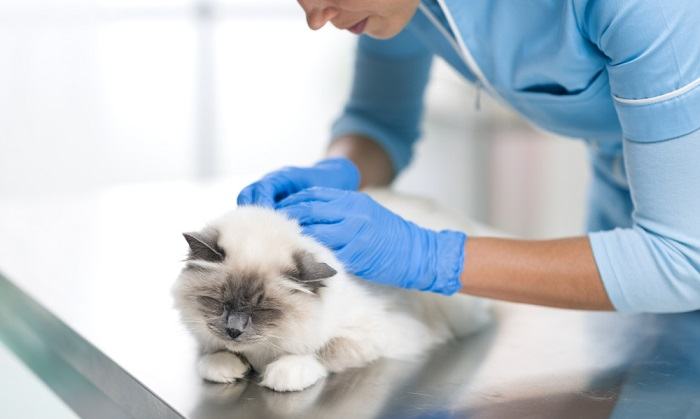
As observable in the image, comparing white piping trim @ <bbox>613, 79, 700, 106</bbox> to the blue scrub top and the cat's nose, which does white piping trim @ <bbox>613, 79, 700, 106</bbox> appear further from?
the cat's nose

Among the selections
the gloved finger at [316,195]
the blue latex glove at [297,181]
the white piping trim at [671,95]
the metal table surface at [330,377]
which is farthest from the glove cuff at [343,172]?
the white piping trim at [671,95]

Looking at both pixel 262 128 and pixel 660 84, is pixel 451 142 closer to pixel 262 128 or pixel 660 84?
pixel 262 128

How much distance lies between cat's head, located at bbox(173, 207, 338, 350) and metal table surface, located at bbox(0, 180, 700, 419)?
0.10 m

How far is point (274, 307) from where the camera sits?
129 cm

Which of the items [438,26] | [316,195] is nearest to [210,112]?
[438,26]

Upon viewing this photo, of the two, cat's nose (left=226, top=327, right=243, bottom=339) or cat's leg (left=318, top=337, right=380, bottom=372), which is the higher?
cat's nose (left=226, top=327, right=243, bottom=339)

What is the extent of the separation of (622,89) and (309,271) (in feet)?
1.72

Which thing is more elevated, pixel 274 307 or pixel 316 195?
pixel 316 195

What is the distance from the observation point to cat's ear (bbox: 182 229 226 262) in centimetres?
130

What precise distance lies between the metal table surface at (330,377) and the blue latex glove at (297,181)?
270mm

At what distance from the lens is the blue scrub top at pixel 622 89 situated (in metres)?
1.24

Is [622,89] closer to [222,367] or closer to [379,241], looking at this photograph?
[379,241]

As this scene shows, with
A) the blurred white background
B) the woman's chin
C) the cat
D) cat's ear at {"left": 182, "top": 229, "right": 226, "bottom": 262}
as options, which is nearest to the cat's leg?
the cat

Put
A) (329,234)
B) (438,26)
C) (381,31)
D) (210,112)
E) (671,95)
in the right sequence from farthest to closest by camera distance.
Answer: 1. (210,112)
2. (438,26)
3. (381,31)
4. (329,234)
5. (671,95)
